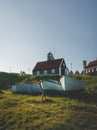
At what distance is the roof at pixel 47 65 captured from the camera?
262 ft

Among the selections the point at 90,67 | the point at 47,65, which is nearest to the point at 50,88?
the point at 47,65

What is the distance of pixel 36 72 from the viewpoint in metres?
83.2

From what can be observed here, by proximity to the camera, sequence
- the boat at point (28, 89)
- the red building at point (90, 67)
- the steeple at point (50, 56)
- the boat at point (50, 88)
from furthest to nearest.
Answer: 1. the red building at point (90, 67)
2. the steeple at point (50, 56)
3. the boat at point (28, 89)
4. the boat at point (50, 88)

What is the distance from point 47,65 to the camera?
271 ft

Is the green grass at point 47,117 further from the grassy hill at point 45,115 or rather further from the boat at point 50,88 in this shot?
the boat at point 50,88

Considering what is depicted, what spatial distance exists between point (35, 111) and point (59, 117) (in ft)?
13.4

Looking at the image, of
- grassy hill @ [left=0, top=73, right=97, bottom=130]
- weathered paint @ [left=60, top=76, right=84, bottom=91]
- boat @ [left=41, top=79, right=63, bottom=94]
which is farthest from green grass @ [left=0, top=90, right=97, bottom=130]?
weathered paint @ [left=60, top=76, right=84, bottom=91]

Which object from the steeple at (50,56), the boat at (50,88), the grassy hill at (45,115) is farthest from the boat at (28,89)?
the steeple at (50,56)

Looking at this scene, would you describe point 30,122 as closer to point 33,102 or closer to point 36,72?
point 33,102

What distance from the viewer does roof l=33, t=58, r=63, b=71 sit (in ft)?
262

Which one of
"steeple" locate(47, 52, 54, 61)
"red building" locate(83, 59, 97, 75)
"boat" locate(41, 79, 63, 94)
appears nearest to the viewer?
"boat" locate(41, 79, 63, 94)

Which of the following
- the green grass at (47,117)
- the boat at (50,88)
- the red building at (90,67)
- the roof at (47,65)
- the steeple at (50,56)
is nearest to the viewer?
the green grass at (47,117)

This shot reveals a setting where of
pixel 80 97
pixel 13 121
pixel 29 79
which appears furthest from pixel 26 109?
pixel 29 79

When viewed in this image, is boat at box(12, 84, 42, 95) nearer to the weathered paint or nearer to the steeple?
the weathered paint
